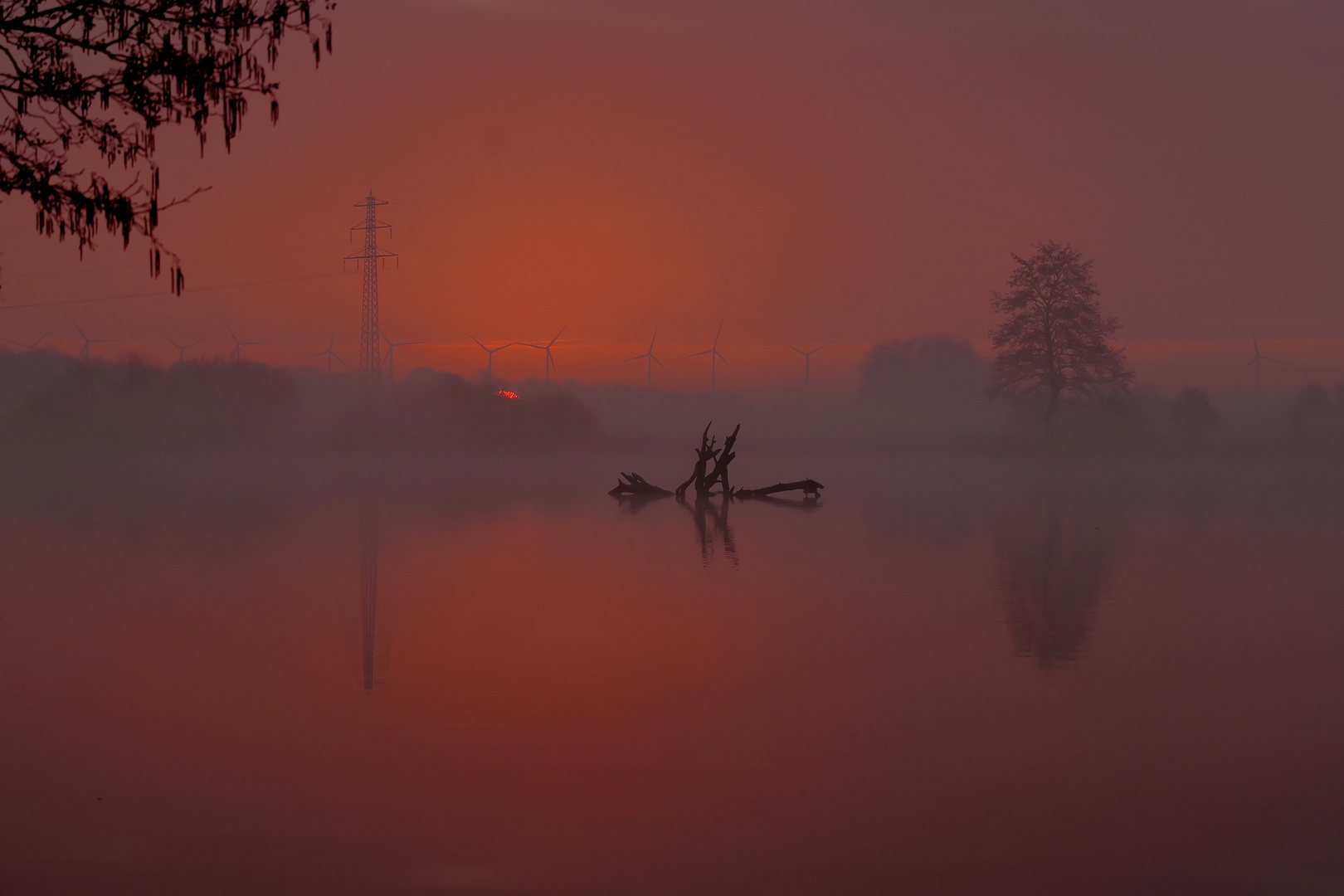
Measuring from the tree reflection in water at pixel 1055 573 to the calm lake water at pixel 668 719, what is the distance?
0.41 ft

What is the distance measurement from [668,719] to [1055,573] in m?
12.1

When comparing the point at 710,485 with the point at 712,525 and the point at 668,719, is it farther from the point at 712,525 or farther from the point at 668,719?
the point at 668,719

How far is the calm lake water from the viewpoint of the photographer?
7539mm

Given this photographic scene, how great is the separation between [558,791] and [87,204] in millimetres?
5543

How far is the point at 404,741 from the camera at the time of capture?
32.7 ft

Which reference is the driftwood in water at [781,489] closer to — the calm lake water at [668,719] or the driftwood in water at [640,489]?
the driftwood in water at [640,489]

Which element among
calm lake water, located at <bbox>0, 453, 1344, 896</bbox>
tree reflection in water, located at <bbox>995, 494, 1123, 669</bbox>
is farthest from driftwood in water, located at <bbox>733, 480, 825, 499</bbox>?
calm lake water, located at <bbox>0, 453, 1344, 896</bbox>

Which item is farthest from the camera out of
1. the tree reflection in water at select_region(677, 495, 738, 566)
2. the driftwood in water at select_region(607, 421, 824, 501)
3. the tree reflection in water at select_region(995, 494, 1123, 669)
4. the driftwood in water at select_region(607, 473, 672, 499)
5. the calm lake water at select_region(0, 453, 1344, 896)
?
the driftwood in water at select_region(607, 473, 672, 499)

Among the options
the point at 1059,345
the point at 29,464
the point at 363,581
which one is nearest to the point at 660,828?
the point at 363,581

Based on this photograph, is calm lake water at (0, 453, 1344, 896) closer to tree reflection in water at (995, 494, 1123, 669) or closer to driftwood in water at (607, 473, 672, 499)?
tree reflection in water at (995, 494, 1123, 669)

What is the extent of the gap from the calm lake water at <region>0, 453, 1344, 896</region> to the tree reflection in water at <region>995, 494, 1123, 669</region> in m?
0.12

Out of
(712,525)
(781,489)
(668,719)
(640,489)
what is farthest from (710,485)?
(668,719)

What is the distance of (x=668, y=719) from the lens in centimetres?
1084

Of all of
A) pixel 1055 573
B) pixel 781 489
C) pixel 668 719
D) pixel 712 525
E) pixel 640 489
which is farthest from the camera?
pixel 640 489
